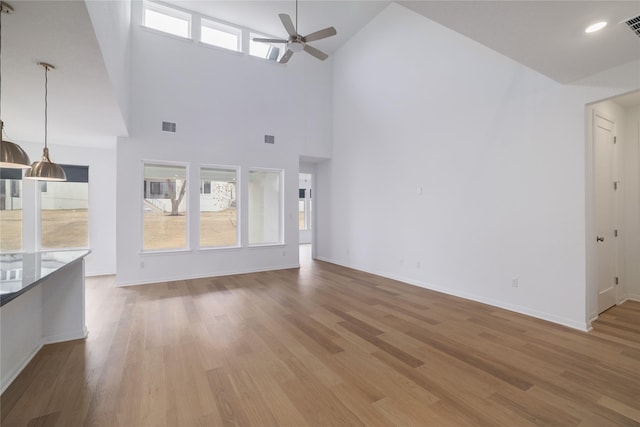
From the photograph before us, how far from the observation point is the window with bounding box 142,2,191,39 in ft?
19.3

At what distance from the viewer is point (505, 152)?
13.5 ft

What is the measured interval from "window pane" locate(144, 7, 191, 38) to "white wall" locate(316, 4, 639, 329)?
12.6ft

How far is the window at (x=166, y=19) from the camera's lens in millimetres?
5884

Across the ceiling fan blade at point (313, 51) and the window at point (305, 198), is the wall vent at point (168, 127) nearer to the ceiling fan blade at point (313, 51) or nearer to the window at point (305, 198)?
the ceiling fan blade at point (313, 51)

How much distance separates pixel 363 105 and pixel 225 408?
21.2ft

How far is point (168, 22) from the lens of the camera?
20.1ft

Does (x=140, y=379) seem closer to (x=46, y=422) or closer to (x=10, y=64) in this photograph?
(x=46, y=422)

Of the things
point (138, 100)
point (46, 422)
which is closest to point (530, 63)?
point (46, 422)

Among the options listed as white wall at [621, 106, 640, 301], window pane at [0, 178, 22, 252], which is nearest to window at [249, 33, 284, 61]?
window pane at [0, 178, 22, 252]

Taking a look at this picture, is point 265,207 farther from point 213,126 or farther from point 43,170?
point 43,170

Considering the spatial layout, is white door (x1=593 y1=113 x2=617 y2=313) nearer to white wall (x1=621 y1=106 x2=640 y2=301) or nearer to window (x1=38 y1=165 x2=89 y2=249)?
white wall (x1=621 y1=106 x2=640 y2=301)

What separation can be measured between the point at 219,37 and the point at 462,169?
6.18 metres

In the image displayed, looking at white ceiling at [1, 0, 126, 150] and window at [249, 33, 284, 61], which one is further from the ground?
window at [249, 33, 284, 61]

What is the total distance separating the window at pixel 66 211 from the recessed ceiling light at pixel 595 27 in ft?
27.4
